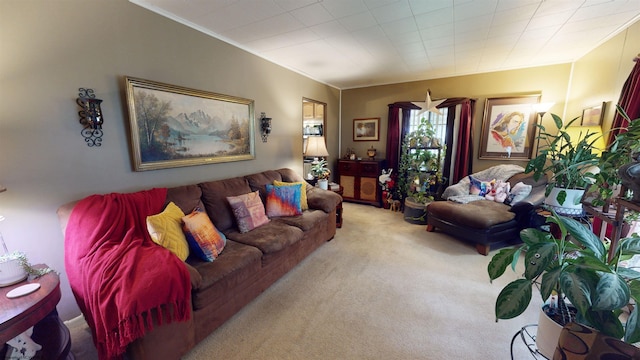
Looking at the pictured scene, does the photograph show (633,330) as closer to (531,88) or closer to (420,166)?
(420,166)

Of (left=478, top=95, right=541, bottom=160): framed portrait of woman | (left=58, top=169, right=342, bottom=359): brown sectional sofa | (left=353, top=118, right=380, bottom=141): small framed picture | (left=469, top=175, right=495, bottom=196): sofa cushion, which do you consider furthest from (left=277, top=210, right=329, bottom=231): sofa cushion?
(left=478, top=95, right=541, bottom=160): framed portrait of woman

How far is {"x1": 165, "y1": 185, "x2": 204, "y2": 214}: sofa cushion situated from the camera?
6.93 feet

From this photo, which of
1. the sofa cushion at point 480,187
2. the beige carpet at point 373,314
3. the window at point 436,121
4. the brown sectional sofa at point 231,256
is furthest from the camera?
the window at point 436,121

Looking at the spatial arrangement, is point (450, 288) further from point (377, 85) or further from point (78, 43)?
point (377, 85)

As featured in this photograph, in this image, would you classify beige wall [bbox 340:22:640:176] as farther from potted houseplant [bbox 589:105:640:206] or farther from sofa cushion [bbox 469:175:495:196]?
potted houseplant [bbox 589:105:640:206]

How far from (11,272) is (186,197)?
107 centimetres

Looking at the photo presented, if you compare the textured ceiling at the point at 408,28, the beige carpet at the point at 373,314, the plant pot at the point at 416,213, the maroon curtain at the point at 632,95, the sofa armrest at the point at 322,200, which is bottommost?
the beige carpet at the point at 373,314

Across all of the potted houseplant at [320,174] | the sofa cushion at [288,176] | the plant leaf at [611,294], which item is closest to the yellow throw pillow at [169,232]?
the sofa cushion at [288,176]

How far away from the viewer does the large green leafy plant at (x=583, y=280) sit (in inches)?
33.9

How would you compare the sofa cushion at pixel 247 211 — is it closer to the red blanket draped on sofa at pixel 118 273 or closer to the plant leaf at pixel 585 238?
the red blanket draped on sofa at pixel 118 273

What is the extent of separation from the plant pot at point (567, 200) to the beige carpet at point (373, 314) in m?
0.82

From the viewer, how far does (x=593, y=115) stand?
282 centimetres

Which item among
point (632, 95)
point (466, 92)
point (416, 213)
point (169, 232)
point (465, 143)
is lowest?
point (416, 213)

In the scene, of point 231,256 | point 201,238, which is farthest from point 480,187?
point 201,238
